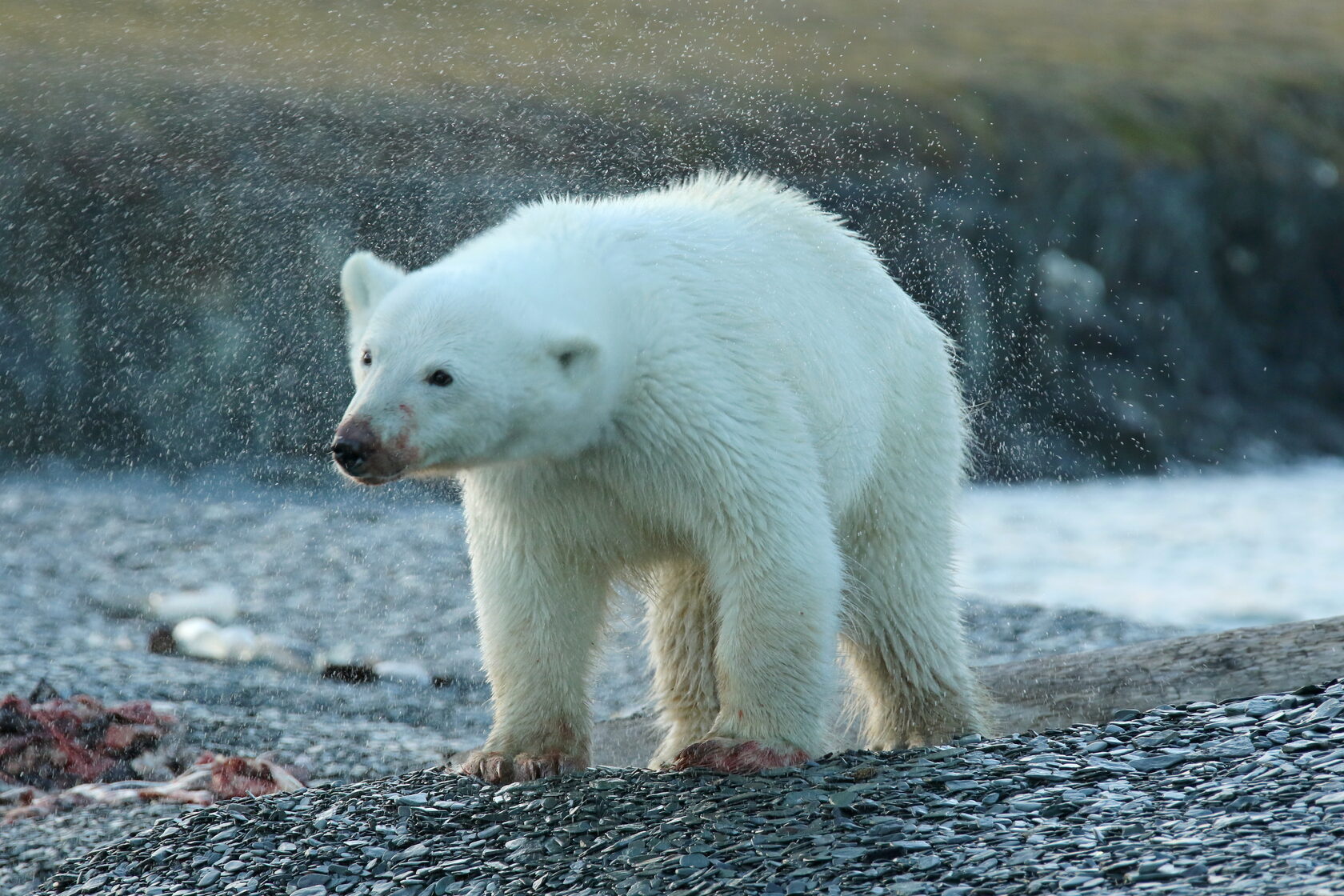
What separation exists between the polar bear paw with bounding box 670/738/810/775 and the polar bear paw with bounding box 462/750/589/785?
46cm

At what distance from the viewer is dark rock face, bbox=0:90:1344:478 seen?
41.7ft

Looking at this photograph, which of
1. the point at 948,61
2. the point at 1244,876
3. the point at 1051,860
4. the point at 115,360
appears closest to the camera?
the point at 1244,876

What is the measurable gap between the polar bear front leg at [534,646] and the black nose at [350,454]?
2.57 feet

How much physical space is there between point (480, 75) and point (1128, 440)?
786cm

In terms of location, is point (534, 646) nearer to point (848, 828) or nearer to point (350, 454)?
point (350, 454)

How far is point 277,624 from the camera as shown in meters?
9.41

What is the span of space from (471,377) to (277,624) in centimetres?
606

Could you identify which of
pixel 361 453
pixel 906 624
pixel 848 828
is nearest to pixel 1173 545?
pixel 906 624

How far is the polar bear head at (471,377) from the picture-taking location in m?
3.77

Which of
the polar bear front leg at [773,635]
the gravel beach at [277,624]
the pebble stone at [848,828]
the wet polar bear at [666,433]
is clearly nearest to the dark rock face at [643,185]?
the gravel beach at [277,624]

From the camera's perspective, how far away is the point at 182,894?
3.91m

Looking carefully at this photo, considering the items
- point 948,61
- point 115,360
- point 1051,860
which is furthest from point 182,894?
point 948,61

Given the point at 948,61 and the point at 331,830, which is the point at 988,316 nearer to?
the point at 948,61

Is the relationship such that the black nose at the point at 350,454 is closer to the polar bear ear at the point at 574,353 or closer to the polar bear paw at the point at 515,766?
the polar bear ear at the point at 574,353
